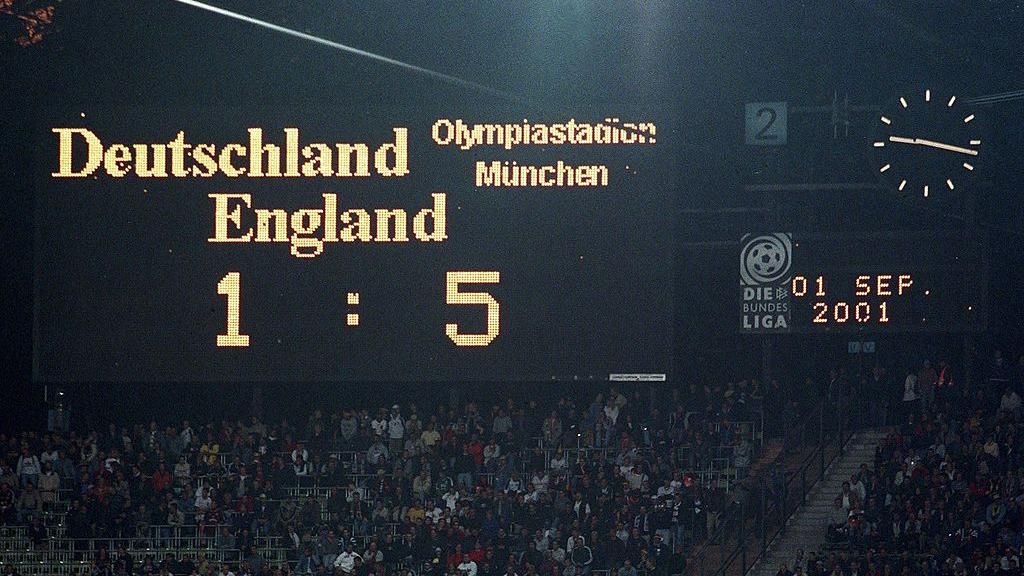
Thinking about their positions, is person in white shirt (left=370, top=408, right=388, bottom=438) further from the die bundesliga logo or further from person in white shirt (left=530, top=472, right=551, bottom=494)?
the die bundesliga logo

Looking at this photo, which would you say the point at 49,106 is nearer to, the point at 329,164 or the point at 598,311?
the point at 329,164

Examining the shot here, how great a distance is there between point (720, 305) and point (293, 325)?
1015 centimetres

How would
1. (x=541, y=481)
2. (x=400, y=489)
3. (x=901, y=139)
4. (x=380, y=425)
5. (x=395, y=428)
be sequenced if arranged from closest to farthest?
(x=901, y=139)
(x=541, y=481)
(x=400, y=489)
(x=395, y=428)
(x=380, y=425)

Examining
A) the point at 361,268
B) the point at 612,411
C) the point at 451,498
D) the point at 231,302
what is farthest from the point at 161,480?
the point at 612,411

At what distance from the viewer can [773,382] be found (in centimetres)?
2830

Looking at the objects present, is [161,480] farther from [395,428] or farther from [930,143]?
[930,143]

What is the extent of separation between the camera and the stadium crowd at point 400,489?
1001 inches

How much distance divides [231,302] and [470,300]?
9.22 feet

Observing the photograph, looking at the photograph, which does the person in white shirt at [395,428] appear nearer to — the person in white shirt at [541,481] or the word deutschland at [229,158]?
the person in white shirt at [541,481]

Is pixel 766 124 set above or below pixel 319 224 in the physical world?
above

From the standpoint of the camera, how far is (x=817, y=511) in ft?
87.1

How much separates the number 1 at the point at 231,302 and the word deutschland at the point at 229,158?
3.97 ft

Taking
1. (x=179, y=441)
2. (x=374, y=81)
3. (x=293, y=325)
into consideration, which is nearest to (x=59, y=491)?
(x=179, y=441)

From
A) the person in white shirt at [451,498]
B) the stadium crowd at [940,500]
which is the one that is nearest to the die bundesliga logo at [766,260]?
the stadium crowd at [940,500]
